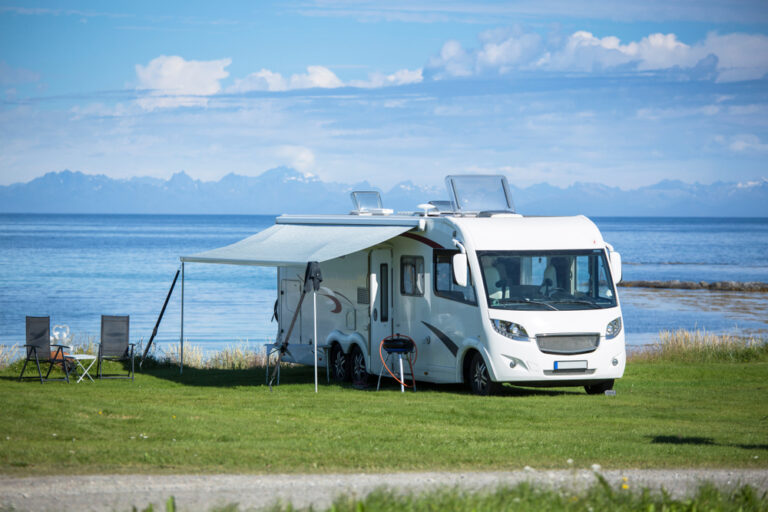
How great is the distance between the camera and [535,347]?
44.1 feet

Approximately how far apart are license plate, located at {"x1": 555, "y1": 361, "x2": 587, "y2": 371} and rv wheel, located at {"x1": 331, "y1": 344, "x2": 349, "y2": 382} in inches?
153

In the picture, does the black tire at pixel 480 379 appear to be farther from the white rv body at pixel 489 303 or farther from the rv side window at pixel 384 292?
the rv side window at pixel 384 292

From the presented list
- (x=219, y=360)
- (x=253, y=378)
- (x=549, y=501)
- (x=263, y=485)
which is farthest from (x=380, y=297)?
(x=549, y=501)

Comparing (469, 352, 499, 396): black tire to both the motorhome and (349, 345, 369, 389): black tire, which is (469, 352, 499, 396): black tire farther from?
(349, 345, 369, 389): black tire

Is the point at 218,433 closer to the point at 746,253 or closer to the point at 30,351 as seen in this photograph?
the point at 30,351

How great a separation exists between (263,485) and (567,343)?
6881 millimetres

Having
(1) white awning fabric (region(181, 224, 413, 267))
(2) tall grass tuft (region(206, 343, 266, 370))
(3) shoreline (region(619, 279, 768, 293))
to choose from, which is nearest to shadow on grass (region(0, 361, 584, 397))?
(2) tall grass tuft (region(206, 343, 266, 370))

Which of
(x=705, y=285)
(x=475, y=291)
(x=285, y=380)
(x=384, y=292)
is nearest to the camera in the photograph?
(x=475, y=291)

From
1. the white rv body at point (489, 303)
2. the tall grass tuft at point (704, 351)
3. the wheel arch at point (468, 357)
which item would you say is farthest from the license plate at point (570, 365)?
the tall grass tuft at point (704, 351)

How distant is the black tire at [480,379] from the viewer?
13703mm

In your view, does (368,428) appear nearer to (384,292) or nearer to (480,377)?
(480,377)

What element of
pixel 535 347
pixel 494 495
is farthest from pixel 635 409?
pixel 494 495

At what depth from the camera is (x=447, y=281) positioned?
1442 centimetres

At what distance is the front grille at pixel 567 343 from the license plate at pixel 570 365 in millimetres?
126
